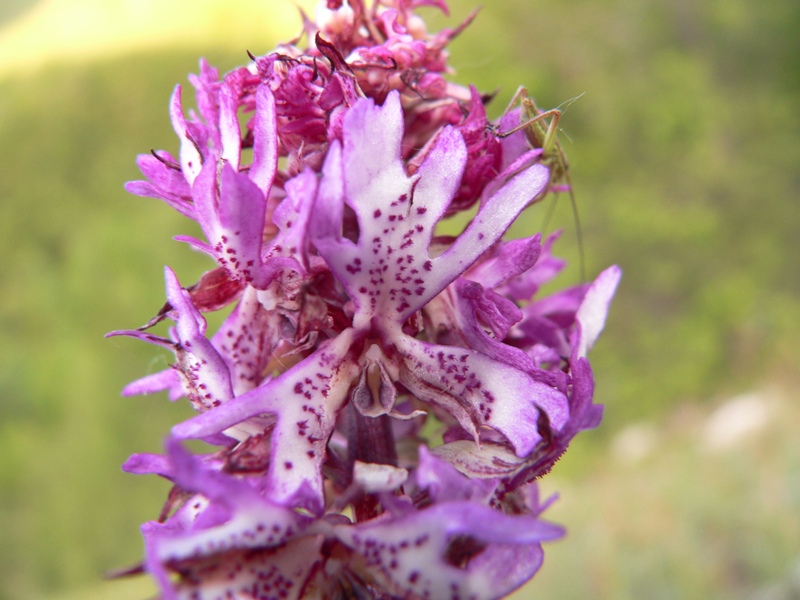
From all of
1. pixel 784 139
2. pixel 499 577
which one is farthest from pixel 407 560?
pixel 784 139

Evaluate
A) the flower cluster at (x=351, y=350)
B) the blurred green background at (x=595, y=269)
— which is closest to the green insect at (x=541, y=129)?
the flower cluster at (x=351, y=350)

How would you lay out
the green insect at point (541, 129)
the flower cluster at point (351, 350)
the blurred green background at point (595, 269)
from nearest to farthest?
the flower cluster at point (351, 350)
the green insect at point (541, 129)
the blurred green background at point (595, 269)

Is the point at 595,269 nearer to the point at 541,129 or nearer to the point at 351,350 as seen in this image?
the point at 541,129

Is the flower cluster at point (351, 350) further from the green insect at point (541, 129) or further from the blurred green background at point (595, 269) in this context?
the blurred green background at point (595, 269)

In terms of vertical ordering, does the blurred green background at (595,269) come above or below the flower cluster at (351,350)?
above

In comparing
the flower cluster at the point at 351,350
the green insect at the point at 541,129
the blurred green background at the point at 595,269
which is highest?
the blurred green background at the point at 595,269

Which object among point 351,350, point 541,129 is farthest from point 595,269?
point 351,350
